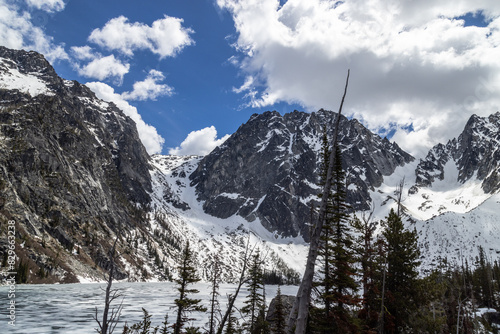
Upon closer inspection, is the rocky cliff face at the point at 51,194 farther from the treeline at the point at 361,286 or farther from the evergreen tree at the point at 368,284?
the evergreen tree at the point at 368,284

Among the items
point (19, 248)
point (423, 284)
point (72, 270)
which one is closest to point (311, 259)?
point (423, 284)

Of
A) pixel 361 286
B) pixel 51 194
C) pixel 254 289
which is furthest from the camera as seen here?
pixel 51 194

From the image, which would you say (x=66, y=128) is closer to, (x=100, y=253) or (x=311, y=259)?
(x=100, y=253)

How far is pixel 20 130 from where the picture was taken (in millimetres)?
148250

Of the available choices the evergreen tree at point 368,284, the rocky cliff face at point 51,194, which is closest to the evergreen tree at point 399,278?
the evergreen tree at point 368,284

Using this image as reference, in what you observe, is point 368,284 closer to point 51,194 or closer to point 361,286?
point 361,286

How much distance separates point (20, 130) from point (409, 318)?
594ft

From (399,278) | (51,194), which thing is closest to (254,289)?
(399,278)

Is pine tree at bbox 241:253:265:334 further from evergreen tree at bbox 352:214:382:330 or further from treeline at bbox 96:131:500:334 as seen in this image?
evergreen tree at bbox 352:214:382:330

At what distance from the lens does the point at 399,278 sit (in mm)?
23719

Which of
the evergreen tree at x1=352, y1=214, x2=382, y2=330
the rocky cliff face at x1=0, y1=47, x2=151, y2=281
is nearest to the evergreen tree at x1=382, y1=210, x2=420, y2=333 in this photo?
the evergreen tree at x1=352, y1=214, x2=382, y2=330

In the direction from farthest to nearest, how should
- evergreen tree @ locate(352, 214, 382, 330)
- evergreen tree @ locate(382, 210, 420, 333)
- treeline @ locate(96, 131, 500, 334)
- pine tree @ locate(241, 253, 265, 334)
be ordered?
pine tree @ locate(241, 253, 265, 334) → evergreen tree @ locate(382, 210, 420, 333) → evergreen tree @ locate(352, 214, 382, 330) → treeline @ locate(96, 131, 500, 334)

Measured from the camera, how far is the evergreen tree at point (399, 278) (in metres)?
22.0

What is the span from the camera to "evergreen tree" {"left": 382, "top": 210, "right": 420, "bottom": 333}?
2202 cm
